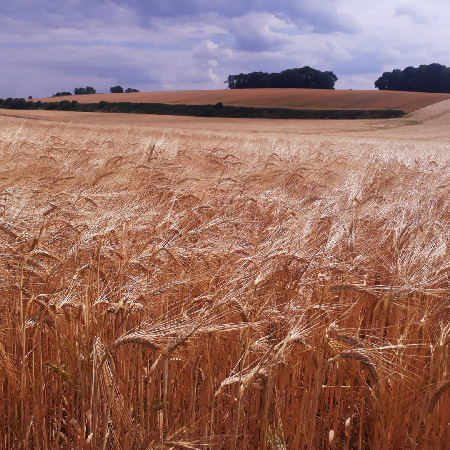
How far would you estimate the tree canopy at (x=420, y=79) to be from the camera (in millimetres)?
65688

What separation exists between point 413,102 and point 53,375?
47.0 meters

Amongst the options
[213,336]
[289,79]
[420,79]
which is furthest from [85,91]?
[213,336]

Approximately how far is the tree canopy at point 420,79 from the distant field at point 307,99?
19053 millimetres

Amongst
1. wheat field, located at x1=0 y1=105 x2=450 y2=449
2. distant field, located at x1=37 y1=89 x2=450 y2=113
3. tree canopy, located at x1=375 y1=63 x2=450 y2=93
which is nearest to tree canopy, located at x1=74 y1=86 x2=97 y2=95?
distant field, located at x1=37 y1=89 x2=450 y2=113

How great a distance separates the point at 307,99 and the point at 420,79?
27150 millimetres

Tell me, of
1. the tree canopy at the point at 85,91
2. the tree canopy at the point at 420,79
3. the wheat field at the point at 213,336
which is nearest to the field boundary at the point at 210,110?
the tree canopy at the point at 85,91

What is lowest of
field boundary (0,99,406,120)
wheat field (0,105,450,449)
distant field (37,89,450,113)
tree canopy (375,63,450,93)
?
wheat field (0,105,450,449)

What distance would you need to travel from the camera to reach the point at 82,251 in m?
1.85

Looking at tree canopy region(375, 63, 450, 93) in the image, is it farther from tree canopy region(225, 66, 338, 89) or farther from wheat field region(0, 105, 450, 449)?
wheat field region(0, 105, 450, 449)

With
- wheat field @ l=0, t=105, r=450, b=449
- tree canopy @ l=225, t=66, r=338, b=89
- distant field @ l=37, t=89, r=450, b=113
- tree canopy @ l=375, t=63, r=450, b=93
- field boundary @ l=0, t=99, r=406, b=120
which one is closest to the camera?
wheat field @ l=0, t=105, r=450, b=449

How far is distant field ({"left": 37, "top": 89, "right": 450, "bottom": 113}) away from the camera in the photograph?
1724 inches

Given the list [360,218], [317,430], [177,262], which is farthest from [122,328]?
[360,218]

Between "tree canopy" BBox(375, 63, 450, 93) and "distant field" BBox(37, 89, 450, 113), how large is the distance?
19.1 m

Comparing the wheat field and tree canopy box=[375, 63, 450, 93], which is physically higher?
tree canopy box=[375, 63, 450, 93]
